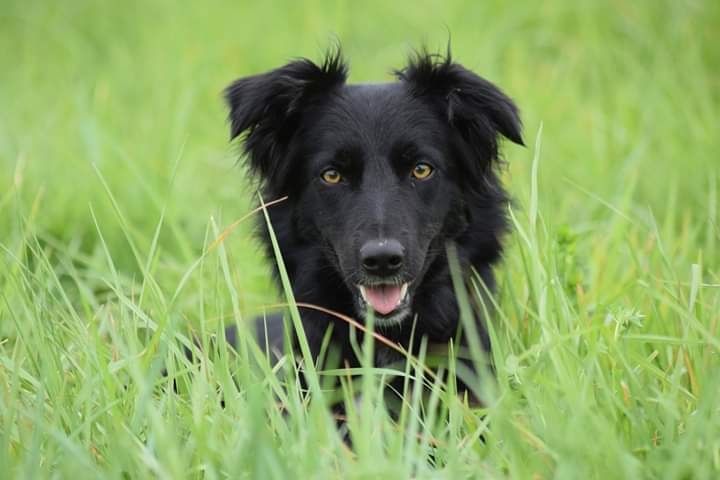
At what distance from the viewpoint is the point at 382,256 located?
3006 millimetres

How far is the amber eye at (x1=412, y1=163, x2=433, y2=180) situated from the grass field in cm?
40

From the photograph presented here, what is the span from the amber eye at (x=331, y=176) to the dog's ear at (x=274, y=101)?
26 cm

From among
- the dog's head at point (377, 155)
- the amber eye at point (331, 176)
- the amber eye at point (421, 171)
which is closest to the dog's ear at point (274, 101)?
the dog's head at point (377, 155)

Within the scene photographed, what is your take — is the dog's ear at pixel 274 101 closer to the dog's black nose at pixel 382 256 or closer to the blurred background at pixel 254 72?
the blurred background at pixel 254 72

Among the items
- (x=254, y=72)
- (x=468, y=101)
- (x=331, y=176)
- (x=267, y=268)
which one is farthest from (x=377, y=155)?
(x=254, y=72)

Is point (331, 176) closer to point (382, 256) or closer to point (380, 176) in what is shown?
point (380, 176)

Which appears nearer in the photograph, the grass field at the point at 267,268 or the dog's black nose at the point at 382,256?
the grass field at the point at 267,268

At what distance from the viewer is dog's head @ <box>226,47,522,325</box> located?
315cm

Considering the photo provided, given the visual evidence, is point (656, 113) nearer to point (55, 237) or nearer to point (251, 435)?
point (55, 237)

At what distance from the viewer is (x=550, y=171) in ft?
18.4

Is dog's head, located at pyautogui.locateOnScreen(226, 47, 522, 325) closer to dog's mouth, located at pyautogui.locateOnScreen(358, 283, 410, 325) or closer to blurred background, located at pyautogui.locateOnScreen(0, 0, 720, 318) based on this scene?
dog's mouth, located at pyautogui.locateOnScreen(358, 283, 410, 325)

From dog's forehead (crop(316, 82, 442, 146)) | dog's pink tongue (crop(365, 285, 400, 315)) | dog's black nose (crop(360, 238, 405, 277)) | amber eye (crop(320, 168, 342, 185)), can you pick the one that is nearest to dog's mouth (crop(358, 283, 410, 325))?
dog's pink tongue (crop(365, 285, 400, 315))

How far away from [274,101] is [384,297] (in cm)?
83

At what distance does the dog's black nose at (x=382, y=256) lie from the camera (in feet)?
9.86
